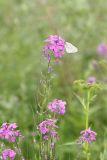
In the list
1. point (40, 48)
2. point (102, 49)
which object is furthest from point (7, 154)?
point (102, 49)

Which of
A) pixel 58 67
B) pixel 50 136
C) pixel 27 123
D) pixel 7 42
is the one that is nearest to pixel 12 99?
pixel 27 123

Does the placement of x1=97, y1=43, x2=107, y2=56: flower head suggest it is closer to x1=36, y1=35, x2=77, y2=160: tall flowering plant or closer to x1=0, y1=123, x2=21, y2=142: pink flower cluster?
x1=36, y1=35, x2=77, y2=160: tall flowering plant

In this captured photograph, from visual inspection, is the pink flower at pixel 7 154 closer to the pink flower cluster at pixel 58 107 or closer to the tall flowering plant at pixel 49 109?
the tall flowering plant at pixel 49 109

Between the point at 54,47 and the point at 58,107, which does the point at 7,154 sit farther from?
the point at 54,47

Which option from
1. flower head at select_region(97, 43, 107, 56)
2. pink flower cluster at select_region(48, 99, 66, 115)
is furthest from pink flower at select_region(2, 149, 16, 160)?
flower head at select_region(97, 43, 107, 56)

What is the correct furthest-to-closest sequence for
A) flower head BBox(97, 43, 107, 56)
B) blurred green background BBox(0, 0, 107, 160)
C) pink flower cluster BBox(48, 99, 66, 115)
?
flower head BBox(97, 43, 107, 56)
blurred green background BBox(0, 0, 107, 160)
pink flower cluster BBox(48, 99, 66, 115)

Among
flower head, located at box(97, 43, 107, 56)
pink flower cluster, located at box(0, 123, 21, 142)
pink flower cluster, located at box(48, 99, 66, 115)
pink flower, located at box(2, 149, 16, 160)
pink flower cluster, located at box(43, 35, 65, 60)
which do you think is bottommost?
pink flower, located at box(2, 149, 16, 160)

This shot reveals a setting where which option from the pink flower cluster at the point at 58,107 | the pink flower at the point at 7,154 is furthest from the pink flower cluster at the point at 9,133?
the pink flower cluster at the point at 58,107
